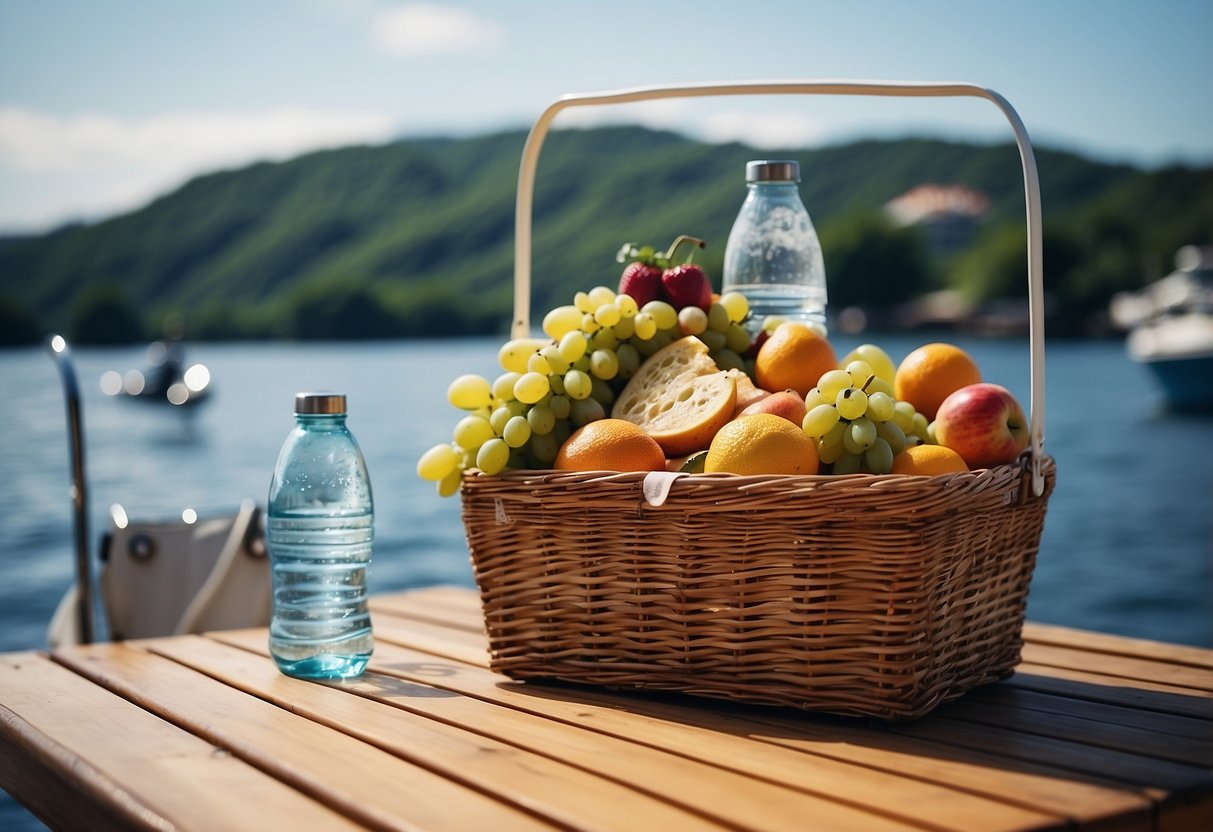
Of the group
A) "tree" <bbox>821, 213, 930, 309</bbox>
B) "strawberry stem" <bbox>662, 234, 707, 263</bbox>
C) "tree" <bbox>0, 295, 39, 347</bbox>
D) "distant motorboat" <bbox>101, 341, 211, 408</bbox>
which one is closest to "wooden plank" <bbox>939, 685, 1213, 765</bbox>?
"strawberry stem" <bbox>662, 234, 707, 263</bbox>

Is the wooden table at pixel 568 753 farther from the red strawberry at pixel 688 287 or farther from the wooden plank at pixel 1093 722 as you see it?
the red strawberry at pixel 688 287

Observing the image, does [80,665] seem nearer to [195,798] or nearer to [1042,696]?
[195,798]

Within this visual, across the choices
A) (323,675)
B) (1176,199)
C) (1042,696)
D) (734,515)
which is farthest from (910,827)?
(1176,199)

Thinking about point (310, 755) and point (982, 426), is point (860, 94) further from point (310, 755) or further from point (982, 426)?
point (310, 755)

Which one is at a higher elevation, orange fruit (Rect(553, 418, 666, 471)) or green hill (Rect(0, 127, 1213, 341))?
green hill (Rect(0, 127, 1213, 341))

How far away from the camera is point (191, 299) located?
35.6 meters

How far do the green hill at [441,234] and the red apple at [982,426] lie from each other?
98.9 ft

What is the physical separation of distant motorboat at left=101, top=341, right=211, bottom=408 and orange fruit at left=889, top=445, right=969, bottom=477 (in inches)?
1144

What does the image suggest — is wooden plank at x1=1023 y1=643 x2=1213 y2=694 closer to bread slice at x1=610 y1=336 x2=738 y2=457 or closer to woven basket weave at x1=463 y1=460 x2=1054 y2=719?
woven basket weave at x1=463 y1=460 x2=1054 y2=719

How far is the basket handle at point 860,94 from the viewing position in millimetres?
1281

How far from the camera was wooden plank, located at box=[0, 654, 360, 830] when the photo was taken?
941mm

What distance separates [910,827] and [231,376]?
135 ft

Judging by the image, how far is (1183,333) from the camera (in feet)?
67.5

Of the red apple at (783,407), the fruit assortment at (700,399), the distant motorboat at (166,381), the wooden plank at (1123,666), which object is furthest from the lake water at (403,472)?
the wooden plank at (1123,666)
